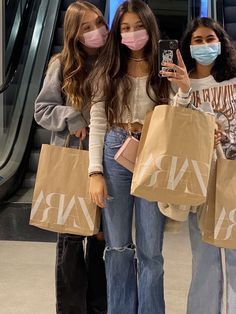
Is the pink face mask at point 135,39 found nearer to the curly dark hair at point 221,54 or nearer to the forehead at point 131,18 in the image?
the forehead at point 131,18

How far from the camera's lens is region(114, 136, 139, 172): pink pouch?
85.4 inches

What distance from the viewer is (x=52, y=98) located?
2527mm

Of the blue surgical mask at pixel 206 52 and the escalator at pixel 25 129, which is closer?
the blue surgical mask at pixel 206 52

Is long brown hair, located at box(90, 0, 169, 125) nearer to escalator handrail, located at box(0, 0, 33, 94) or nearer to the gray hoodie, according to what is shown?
the gray hoodie

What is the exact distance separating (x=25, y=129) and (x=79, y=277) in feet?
11.9

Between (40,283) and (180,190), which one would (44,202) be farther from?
(40,283)

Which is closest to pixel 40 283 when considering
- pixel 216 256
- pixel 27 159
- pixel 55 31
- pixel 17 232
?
pixel 17 232

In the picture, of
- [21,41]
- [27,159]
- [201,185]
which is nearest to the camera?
[201,185]

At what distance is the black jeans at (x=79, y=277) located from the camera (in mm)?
2578

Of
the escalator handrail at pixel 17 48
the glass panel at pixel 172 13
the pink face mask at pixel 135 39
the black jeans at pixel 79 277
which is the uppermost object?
the glass panel at pixel 172 13

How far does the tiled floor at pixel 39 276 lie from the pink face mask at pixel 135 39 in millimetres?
1624

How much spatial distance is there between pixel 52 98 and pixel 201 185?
92 cm

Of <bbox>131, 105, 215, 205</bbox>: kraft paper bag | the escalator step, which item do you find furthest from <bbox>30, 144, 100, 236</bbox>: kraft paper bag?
the escalator step

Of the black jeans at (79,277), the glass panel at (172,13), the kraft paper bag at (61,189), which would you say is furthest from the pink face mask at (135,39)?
the glass panel at (172,13)
